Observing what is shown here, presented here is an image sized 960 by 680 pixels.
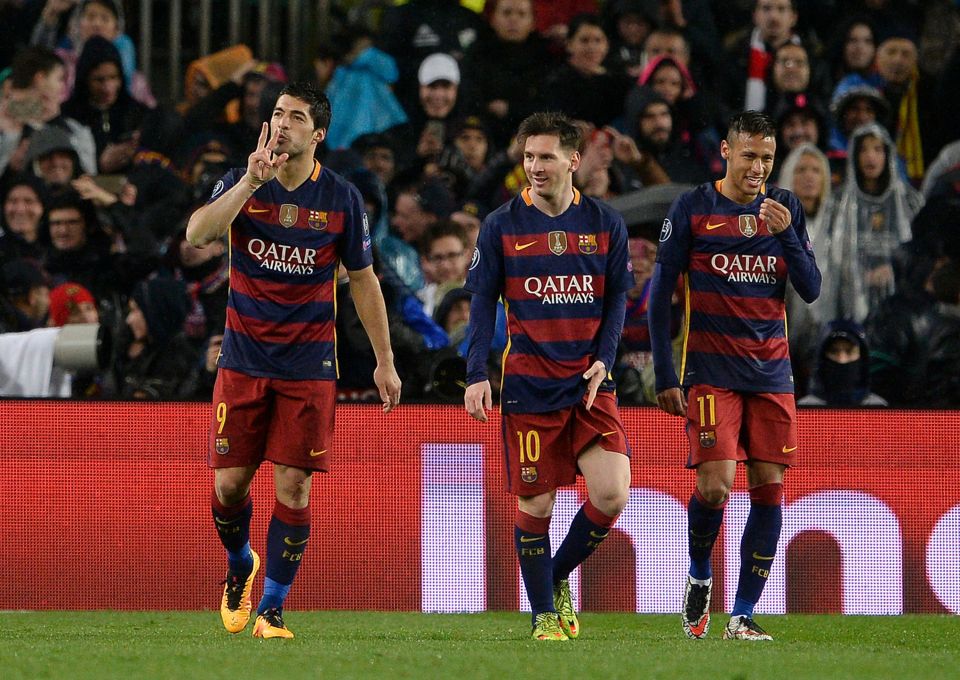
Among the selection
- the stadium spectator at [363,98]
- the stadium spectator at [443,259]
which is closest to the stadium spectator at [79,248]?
the stadium spectator at [363,98]

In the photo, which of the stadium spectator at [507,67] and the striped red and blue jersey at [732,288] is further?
the stadium spectator at [507,67]

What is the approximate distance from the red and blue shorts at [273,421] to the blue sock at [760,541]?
179 centimetres

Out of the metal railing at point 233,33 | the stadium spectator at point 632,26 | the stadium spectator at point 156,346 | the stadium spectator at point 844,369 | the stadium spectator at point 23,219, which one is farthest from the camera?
the metal railing at point 233,33

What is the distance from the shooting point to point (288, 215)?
6016 millimetres

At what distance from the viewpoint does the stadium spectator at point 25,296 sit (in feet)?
32.4

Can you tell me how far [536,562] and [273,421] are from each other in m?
1.21

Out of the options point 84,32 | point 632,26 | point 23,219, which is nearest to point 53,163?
point 23,219

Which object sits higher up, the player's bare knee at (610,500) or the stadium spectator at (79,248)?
the stadium spectator at (79,248)

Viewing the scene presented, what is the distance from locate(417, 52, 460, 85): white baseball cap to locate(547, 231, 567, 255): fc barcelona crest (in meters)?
5.36

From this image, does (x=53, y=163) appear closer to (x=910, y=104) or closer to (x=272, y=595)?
(x=272, y=595)

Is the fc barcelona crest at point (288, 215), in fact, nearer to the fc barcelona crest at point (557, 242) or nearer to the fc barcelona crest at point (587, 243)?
the fc barcelona crest at point (557, 242)

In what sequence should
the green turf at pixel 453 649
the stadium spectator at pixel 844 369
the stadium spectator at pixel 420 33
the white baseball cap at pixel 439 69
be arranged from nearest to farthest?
1. the green turf at pixel 453 649
2. the stadium spectator at pixel 844 369
3. the white baseball cap at pixel 439 69
4. the stadium spectator at pixel 420 33

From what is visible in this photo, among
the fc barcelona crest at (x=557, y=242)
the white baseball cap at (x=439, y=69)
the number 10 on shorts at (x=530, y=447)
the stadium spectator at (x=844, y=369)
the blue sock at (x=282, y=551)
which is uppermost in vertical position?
the white baseball cap at (x=439, y=69)

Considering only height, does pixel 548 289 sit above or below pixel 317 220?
below
